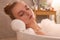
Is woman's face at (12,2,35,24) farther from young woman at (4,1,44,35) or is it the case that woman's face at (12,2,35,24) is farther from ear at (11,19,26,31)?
ear at (11,19,26,31)

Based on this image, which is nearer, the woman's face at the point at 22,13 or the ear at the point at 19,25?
the ear at the point at 19,25

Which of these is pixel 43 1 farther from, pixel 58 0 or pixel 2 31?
pixel 2 31

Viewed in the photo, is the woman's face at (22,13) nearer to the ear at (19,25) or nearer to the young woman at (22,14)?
the young woman at (22,14)

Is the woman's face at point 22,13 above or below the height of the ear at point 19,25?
above

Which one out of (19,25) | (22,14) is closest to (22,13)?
(22,14)

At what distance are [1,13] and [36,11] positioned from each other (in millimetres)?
863

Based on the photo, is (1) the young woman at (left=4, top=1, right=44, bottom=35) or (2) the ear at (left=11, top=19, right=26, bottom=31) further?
(1) the young woman at (left=4, top=1, right=44, bottom=35)

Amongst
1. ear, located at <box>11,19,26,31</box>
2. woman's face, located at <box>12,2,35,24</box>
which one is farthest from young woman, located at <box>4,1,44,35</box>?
ear, located at <box>11,19,26,31</box>

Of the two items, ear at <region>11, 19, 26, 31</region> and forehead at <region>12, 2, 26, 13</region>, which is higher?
forehead at <region>12, 2, 26, 13</region>

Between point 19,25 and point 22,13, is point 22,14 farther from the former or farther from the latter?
point 19,25

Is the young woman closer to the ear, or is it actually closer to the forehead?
the forehead

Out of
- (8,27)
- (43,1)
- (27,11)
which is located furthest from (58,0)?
(27,11)

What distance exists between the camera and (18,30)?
1843 mm

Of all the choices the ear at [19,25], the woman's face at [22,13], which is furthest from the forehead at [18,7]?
the ear at [19,25]
